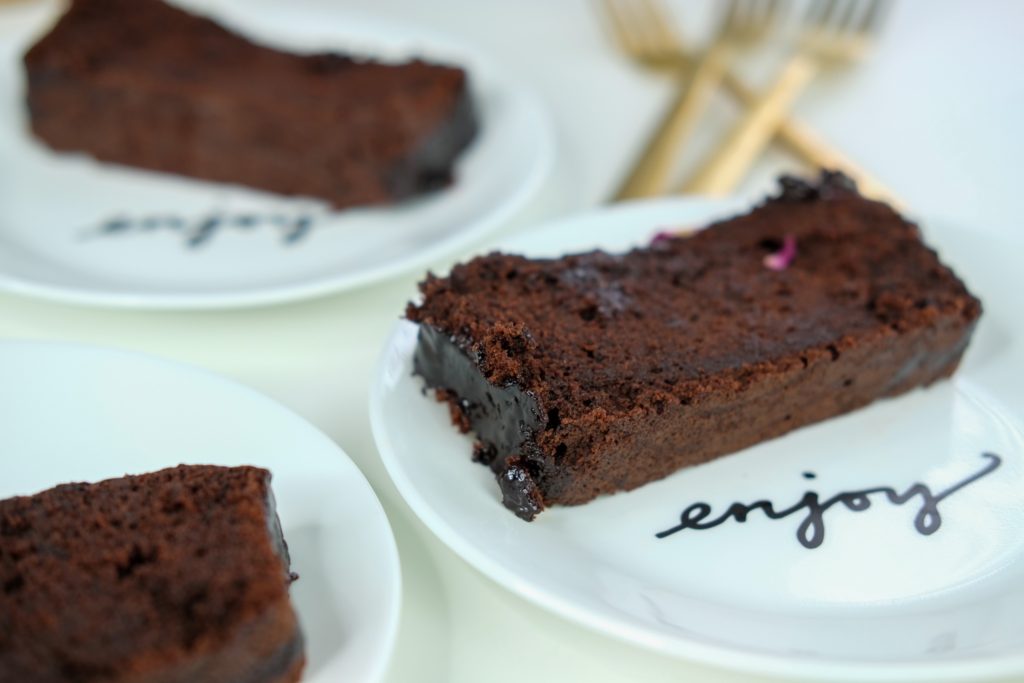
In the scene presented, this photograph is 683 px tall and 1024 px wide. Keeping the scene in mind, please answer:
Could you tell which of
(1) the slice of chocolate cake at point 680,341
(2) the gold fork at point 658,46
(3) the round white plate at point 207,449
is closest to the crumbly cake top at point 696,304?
(1) the slice of chocolate cake at point 680,341

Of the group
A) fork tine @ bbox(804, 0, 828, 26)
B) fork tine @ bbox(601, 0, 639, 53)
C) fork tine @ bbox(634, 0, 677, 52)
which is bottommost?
fork tine @ bbox(601, 0, 639, 53)

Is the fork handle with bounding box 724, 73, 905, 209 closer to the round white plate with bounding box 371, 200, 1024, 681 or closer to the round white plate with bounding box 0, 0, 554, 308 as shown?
the round white plate with bounding box 0, 0, 554, 308

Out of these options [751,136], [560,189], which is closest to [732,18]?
[751,136]

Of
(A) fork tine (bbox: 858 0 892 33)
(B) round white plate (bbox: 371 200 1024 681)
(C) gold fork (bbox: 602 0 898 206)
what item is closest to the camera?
(B) round white plate (bbox: 371 200 1024 681)

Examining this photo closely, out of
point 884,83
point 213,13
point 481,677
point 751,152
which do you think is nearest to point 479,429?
point 481,677

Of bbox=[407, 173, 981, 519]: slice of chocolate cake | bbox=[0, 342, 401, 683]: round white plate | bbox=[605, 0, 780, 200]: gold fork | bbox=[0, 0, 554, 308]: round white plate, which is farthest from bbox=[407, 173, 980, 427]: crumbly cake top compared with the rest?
bbox=[605, 0, 780, 200]: gold fork

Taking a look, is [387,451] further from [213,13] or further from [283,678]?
[213,13]

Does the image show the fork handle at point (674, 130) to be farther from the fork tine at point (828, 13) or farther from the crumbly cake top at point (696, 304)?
the crumbly cake top at point (696, 304)
